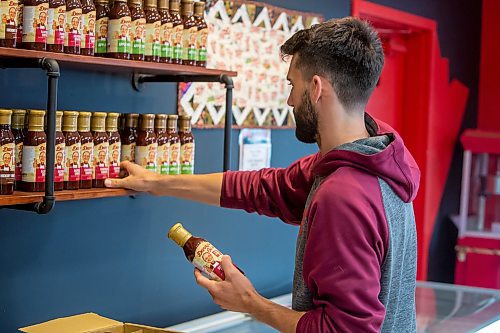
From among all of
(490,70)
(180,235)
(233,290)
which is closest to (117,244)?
(180,235)

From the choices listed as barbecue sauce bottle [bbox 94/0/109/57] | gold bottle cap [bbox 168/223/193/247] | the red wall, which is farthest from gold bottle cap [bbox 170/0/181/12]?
the red wall

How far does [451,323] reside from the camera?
3.29 m

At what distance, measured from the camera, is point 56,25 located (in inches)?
81.4

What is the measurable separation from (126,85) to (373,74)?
0.96 meters

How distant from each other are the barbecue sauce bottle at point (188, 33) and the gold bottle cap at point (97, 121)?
0.37 meters

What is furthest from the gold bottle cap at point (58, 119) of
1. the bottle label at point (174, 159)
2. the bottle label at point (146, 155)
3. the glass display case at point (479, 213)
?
the glass display case at point (479, 213)

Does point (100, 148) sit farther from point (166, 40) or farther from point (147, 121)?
point (166, 40)

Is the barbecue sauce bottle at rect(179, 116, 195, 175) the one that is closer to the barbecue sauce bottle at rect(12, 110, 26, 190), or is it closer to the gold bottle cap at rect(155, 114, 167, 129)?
the gold bottle cap at rect(155, 114, 167, 129)

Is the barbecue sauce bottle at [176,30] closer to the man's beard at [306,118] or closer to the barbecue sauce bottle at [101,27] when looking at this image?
the barbecue sauce bottle at [101,27]

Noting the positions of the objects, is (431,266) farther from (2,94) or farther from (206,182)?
(2,94)

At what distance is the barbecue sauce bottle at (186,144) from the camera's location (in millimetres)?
2518

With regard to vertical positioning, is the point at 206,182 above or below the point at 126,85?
below

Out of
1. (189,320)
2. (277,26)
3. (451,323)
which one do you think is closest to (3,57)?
(189,320)

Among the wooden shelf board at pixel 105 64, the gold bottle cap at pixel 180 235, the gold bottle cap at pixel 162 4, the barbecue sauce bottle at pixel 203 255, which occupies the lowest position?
the barbecue sauce bottle at pixel 203 255
